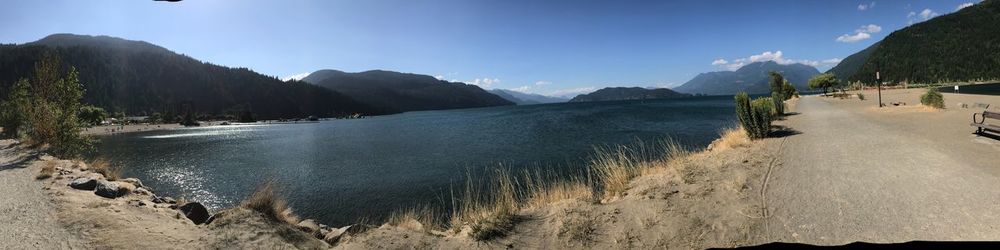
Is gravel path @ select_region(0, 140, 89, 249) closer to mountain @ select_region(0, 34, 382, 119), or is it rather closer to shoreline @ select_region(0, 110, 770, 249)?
shoreline @ select_region(0, 110, 770, 249)

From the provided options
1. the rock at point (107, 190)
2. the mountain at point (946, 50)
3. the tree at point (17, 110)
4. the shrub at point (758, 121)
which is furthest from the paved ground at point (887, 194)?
the mountain at point (946, 50)

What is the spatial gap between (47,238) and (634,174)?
38.2 ft

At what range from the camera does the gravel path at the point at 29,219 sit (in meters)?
6.42

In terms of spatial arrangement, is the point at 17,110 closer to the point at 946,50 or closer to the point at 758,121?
the point at 758,121

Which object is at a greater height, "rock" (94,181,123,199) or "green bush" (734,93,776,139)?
"green bush" (734,93,776,139)

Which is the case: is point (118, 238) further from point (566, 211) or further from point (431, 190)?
point (431, 190)

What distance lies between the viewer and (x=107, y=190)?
1038 cm

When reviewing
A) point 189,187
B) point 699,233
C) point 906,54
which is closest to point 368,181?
point 189,187

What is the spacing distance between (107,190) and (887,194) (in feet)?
53.4

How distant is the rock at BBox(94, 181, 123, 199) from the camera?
1025 centimetres

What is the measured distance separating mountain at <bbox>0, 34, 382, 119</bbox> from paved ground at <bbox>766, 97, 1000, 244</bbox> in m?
155

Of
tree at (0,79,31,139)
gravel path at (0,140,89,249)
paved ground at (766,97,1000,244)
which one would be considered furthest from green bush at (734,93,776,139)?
tree at (0,79,31,139)

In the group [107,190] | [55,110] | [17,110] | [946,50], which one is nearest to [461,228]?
[107,190]

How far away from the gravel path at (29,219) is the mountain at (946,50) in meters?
175
